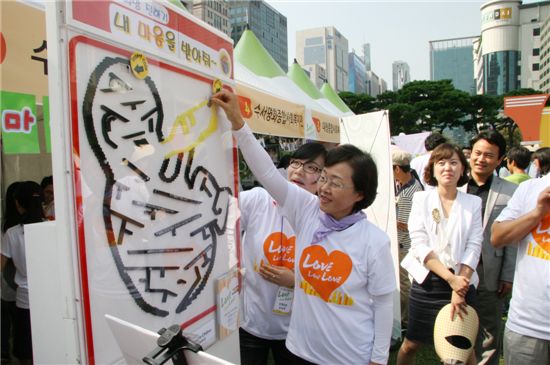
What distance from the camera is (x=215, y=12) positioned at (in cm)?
6191

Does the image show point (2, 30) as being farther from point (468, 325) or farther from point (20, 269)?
point (468, 325)

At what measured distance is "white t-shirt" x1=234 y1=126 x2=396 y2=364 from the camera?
1708 millimetres

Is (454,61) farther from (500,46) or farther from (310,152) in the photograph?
(310,152)

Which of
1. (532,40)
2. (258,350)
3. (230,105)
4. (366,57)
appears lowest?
(258,350)

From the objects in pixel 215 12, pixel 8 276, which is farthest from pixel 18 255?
pixel 215 12

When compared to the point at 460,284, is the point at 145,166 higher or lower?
higher

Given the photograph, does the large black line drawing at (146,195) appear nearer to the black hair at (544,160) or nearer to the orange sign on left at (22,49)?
the orange sign on left at (22,49)

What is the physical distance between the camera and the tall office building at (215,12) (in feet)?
190

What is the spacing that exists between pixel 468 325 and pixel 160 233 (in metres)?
1.99

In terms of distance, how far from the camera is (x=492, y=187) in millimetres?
2898

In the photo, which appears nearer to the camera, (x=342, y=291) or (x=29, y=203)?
(x=342, y=291)

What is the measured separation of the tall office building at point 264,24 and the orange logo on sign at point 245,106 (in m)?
52.6

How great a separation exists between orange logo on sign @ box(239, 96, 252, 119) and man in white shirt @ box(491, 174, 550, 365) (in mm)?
2338

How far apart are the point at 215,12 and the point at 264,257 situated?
65981 millimetres
